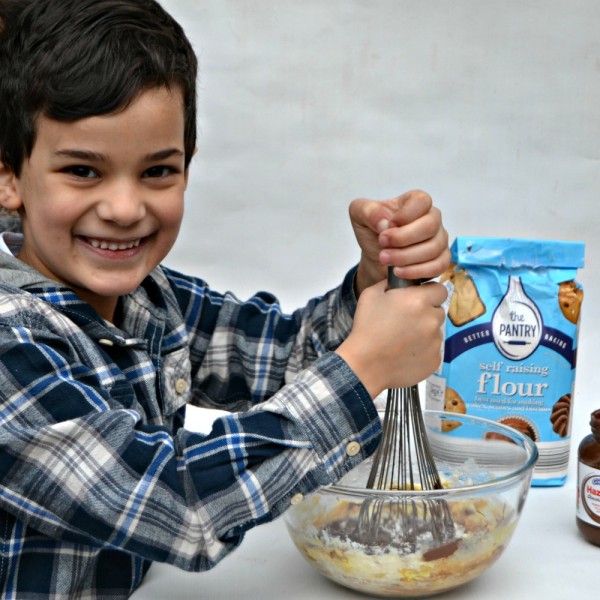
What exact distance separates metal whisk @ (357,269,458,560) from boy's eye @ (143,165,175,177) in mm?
213

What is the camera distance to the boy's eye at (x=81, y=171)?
89cm

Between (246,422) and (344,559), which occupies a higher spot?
(246,422)

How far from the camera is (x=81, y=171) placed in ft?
2.94

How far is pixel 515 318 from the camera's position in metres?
1.18

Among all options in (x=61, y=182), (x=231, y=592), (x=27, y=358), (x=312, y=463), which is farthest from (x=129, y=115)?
(x=231, y=592)

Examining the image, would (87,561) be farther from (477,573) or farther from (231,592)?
(477,573)

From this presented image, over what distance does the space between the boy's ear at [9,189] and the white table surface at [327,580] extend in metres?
0.35

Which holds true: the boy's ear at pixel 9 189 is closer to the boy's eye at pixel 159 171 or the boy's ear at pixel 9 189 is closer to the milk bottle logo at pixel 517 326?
the boy's eye at pixel 159 171

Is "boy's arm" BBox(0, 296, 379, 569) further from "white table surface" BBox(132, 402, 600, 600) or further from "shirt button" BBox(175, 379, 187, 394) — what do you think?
"shirt button" BBox(175, 379, 187, 394)

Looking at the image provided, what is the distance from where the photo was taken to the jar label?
39.2 inches

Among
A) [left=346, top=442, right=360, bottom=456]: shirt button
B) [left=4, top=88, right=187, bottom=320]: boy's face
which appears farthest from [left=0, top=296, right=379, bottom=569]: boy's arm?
[left=4, top=88, right=187, bottom=320]: boy's face

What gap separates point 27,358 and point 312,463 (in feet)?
0.77

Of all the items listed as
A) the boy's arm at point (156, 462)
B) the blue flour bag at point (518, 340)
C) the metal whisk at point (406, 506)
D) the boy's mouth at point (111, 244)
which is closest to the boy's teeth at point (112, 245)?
the boy's mouth at point (111, 244)

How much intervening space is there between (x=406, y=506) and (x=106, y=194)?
0.35 metres
